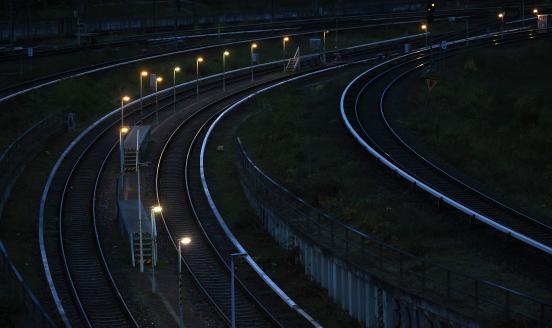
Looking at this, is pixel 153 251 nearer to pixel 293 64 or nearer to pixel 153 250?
pixel 153 250

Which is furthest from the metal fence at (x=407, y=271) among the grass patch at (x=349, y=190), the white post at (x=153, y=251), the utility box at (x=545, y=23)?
the utility box at (x=545, y=23)

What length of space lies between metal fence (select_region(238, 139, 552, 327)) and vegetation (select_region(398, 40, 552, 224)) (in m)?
7.48

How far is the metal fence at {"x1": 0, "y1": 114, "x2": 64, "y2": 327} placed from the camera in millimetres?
33688

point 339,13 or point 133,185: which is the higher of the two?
point 339,13

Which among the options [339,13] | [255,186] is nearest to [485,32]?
[339,13]

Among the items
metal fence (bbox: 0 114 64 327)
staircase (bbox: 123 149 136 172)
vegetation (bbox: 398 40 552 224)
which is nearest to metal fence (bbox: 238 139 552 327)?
vegetation (bbox: 398 40 552 224)

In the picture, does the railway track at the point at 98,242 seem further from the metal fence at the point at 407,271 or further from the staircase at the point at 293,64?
the staircase at the point at 293,64

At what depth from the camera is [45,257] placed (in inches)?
1784

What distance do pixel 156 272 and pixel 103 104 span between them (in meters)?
38.9

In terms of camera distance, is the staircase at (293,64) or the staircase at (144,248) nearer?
the staircase at (144,248)

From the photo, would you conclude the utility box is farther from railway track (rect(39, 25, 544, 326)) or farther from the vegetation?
railway track (rect(39, 25, 544, 326))

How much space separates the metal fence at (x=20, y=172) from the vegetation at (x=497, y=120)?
65.4ft

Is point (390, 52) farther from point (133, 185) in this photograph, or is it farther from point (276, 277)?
point (276, 277)

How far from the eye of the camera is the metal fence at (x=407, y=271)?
94.9 feet
